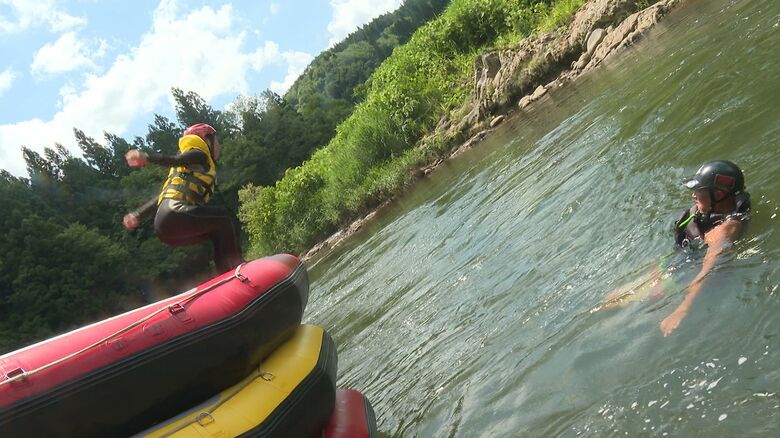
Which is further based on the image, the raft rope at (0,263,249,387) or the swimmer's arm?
the swimmer's arm

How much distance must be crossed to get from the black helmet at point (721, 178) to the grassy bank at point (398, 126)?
1648cm

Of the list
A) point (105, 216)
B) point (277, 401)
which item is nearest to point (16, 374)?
point (277, 401)

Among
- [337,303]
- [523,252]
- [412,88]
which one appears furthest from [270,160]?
[523,252]

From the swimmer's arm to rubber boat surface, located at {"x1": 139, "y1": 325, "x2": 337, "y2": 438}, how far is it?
2586 mm

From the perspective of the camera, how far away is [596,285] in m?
5.91

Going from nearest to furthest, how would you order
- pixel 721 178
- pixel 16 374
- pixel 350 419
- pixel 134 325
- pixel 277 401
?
pixel 16 374 < pixel 134 325 < pixel 277 401 < pixel 350 419 < pixel 721 178

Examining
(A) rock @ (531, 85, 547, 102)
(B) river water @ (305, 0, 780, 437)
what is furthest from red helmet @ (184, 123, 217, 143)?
(A) rock @ (531, 85, 547, 102)

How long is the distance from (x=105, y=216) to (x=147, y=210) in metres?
61.0

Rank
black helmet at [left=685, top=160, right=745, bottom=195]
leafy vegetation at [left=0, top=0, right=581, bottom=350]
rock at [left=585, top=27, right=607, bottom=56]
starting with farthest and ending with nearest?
leafy vegetation at [left=0, top=0, right=581, bottom=350], rock at [left=585, top=27, right=607, bottom=56], black helmet at [left=685, top=160, right=745, bottom=195]

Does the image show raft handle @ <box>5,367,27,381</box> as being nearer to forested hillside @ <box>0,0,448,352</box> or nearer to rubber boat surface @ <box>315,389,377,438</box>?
rubber boat surface @ <box>315,389,377,438</box>

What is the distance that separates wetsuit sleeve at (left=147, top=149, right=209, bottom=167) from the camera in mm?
5398

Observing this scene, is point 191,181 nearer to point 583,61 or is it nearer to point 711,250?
point 711,250

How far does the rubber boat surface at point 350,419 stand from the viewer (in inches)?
187

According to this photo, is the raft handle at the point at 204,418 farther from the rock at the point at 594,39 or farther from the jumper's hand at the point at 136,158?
the rock at the point at 594,39
